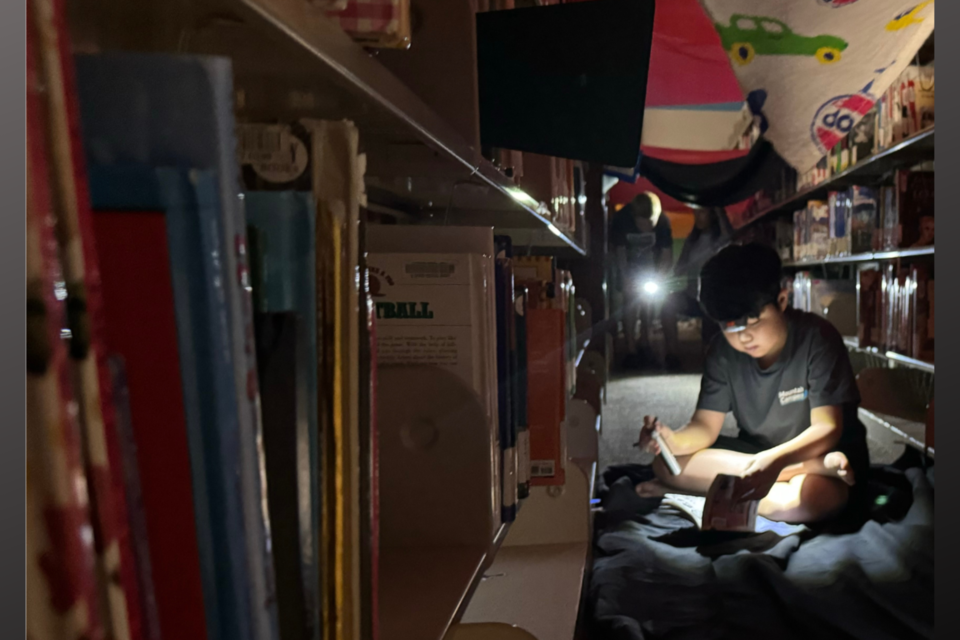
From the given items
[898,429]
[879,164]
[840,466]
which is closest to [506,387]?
[840,466]

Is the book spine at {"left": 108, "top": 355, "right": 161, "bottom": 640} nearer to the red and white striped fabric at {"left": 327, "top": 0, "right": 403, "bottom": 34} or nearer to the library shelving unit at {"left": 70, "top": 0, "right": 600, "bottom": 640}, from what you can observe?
the library shelving unit at {"left": 70, "top": 0, "right": 600, "bottom": 640}

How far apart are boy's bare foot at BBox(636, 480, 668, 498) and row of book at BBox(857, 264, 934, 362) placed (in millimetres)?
1230

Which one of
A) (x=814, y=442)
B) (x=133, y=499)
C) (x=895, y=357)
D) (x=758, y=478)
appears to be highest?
(x=133, y=499)

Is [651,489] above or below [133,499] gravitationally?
below

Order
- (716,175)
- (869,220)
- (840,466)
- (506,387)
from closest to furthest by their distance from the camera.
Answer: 1. (506,387)
2. (840,466)
3. (869,220)
4. (716,175)

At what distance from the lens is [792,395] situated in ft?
10.2

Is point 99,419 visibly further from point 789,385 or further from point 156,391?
point 789,385

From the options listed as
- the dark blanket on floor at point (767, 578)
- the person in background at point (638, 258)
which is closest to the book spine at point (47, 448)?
the dark blanket on floor at point (767, 578)

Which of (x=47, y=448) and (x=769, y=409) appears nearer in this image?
(x=47, y=448)

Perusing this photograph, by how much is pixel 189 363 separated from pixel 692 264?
692 cm

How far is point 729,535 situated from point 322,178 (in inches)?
100

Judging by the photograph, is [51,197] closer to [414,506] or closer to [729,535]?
[414,506]

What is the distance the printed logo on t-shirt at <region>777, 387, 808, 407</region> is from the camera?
10.1 feet

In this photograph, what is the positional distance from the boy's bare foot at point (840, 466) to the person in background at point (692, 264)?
3725mm
